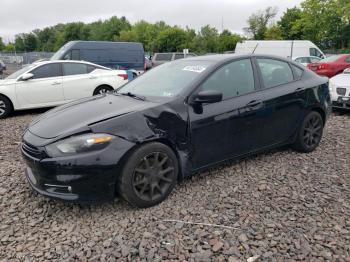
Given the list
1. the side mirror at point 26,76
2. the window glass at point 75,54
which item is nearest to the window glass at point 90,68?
the side mirror at point 26,76

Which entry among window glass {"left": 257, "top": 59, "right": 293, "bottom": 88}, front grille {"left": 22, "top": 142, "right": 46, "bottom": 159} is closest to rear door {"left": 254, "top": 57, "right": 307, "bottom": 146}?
window glass {"left": 257, "top": 59, "right": 293, "bottom": 88}

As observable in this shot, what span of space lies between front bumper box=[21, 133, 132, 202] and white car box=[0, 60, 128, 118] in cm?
553

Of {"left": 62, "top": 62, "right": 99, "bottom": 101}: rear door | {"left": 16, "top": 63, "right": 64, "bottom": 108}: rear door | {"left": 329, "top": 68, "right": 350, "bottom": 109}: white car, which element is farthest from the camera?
{"left": 62, "top": 62, "right": 99, "bottom": 101}: rear door

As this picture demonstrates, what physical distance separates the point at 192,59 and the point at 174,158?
1.55 metres

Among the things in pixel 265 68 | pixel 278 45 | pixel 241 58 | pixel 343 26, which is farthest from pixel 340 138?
pixel 343 26

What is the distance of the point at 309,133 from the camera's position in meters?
4.73

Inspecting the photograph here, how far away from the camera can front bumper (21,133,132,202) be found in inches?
115

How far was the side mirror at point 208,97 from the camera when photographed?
343cm

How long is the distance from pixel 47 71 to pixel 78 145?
602 cm

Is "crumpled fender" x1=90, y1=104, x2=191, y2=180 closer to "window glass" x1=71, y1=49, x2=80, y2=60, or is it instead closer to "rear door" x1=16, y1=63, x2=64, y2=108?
"rear door" x1=16, y1=63, x2=64, y2=108

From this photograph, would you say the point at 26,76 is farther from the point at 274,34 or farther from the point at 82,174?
the point at 274,34

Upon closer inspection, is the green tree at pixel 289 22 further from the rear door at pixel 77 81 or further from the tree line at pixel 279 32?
the rear door at pixel 77 81

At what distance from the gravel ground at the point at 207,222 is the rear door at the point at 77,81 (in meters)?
4.53

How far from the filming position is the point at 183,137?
3.45 metres
